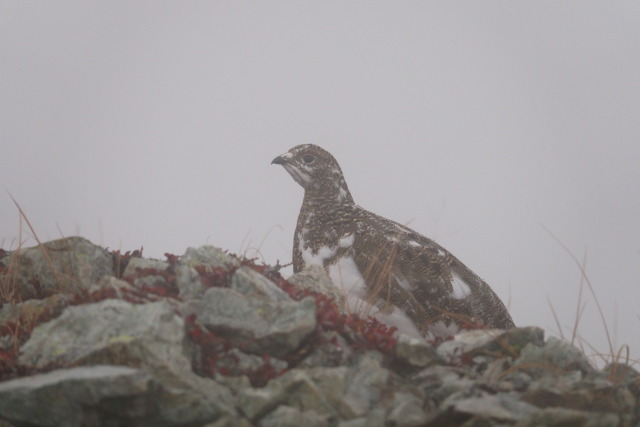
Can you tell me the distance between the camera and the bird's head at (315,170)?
26.1 ft

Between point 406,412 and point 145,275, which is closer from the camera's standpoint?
point 406,412

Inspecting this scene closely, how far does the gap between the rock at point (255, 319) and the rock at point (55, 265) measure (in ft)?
4.88

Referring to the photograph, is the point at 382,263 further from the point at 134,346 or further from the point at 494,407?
the point at 134,346

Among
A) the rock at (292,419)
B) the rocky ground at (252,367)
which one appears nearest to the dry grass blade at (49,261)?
the rocky ground at (252,367)

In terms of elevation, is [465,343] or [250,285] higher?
[250,285]

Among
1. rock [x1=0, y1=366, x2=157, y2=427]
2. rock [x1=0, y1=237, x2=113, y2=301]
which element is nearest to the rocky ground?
rock [x1=0, y1=366, x2=157, y2=427]

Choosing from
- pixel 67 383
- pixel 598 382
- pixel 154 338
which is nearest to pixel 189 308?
pixel 154 338

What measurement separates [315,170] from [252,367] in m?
4.13

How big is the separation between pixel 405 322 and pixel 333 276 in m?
0.87

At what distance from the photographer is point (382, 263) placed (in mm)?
6785

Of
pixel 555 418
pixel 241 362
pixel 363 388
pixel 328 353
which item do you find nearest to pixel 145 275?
pixel 241 362

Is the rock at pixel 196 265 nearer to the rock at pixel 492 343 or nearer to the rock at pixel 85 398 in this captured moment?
the rock at pixel 85 398

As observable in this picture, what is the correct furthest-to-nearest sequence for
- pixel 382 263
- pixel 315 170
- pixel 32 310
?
pixel 315 170 → pixel 382 263 → pixel 32 310

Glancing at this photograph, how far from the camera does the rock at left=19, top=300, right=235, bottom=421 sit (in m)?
3.69
